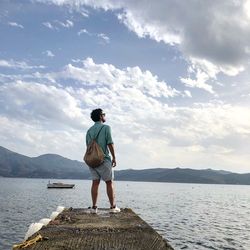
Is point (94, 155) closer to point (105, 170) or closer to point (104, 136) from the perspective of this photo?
point (105, 170)

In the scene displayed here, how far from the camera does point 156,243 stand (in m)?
4.77

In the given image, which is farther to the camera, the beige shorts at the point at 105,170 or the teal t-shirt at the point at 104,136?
the teal t-shirt at the point at 104,136

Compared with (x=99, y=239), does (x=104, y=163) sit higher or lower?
higher

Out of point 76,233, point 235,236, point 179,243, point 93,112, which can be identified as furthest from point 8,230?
point 76,233

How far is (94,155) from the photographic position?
9.12m

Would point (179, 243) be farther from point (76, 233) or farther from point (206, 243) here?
point (76, 233)

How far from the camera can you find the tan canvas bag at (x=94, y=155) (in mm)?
9078

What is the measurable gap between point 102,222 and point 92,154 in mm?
2280

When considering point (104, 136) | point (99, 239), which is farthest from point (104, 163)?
point (99, 239)

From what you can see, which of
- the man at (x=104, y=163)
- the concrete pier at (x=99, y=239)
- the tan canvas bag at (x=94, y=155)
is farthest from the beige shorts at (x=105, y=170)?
the concrete pier at (x=99, y=239)

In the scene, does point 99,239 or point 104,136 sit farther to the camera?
point 104,136

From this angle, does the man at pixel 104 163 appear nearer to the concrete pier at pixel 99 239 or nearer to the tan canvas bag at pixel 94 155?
the tan canvas bag at pixel 94 155

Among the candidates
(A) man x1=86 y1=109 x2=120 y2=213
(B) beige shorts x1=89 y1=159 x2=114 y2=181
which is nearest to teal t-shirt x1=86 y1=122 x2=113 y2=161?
(A) man x1=86 y1=109 x2=120 y2=213

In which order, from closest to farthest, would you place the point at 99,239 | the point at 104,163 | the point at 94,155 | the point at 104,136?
1. the point at 99,239
2. the point at 94,155
3. the point at 104,163
4. the point at 104,136
